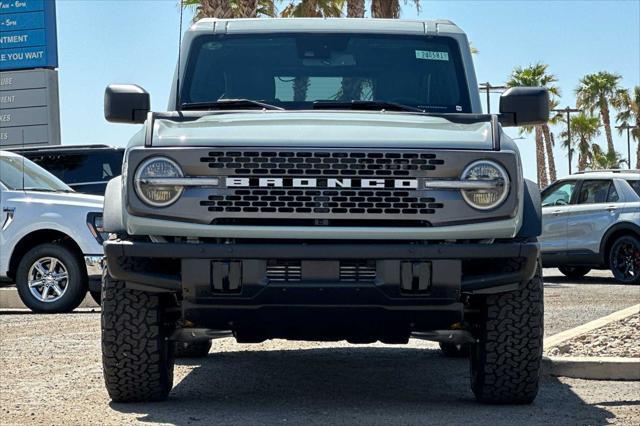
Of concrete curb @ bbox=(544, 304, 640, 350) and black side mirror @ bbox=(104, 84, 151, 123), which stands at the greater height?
black side mirror @ bbox=(104, 84, 151, 123)

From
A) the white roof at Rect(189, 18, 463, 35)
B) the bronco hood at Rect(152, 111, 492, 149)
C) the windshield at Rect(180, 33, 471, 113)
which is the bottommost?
the bronco hood at Rect(152, 111, 492, 149)

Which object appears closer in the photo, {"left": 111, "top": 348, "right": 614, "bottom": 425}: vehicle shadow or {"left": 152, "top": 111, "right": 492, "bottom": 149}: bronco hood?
{"left": 152, "top": 111, "right": 492, "bottom": 149}: bronco hood

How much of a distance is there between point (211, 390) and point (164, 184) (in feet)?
6.17

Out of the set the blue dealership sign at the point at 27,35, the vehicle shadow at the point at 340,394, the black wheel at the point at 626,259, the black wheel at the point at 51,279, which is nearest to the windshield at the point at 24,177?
the black wheel at the point at 51,279

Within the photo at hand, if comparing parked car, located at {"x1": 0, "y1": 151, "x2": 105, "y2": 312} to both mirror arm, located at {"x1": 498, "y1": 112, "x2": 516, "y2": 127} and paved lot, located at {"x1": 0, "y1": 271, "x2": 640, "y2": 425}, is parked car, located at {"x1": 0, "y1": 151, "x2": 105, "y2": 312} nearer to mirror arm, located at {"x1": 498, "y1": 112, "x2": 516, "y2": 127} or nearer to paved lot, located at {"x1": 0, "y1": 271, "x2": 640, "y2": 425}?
paved lot, located at {"x1": 0, "y1": 271, "x2": 640, "y2": 425}

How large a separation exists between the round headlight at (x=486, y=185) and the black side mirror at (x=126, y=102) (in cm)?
208

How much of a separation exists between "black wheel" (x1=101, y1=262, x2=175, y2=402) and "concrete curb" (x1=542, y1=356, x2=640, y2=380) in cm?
283

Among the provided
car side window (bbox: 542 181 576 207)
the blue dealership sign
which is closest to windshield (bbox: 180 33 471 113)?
car side window (bbox: 542 181 576 207)

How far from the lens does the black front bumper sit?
6.27 meters

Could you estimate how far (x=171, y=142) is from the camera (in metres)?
6.46

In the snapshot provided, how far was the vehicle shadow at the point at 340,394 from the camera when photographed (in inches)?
264

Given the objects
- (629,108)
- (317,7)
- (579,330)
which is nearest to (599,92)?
(629,108)

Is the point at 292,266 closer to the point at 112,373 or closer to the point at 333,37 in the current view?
the point at 112,373

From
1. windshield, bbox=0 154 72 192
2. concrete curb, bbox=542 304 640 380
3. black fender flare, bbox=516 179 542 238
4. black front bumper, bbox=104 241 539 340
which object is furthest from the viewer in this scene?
windshield, bbox=0 154 72 192
